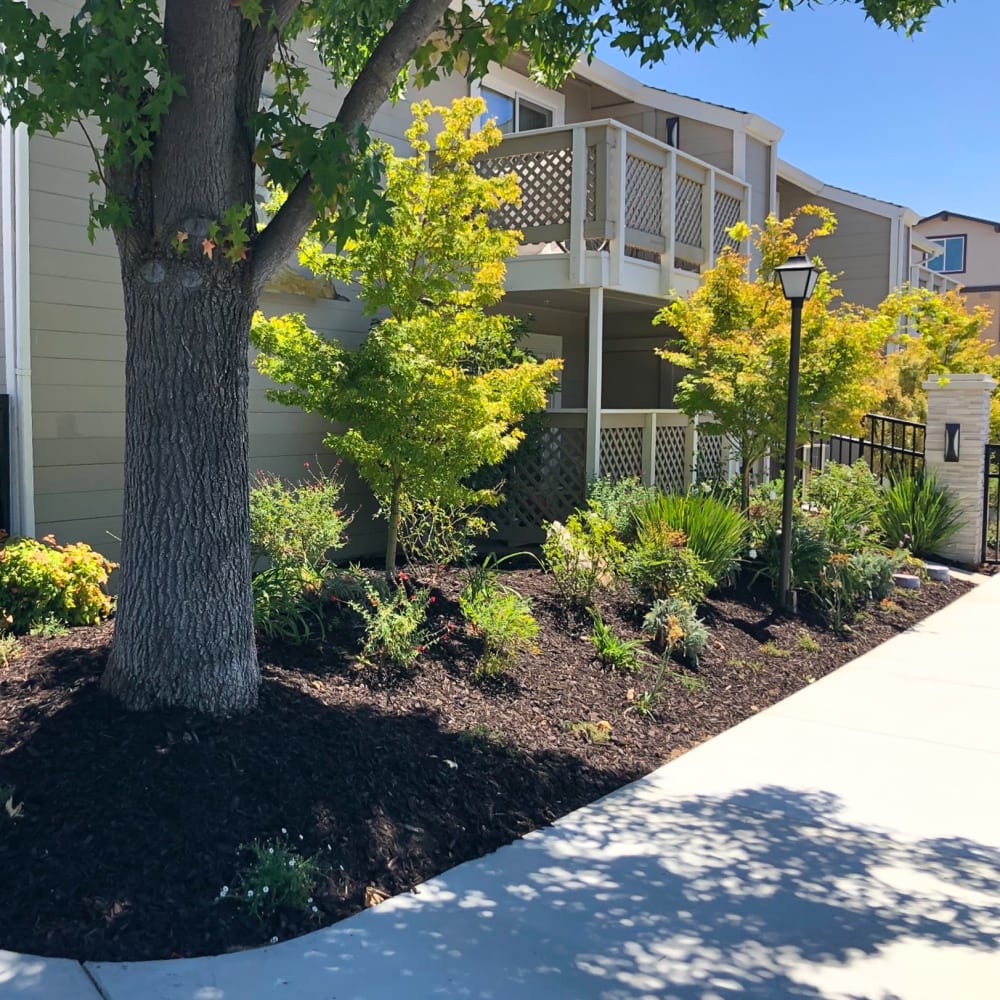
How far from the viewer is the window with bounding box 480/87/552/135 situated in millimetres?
12852

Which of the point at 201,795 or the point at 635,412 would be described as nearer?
the point at 201,795

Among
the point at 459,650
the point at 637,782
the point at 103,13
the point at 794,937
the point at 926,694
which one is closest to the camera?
the point at 794,937

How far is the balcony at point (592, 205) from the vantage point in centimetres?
1040

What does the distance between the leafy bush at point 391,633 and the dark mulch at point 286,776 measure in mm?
115

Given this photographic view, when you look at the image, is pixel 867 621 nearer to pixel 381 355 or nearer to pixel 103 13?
pixel 381 355

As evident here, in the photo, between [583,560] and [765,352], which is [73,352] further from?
[765,352]

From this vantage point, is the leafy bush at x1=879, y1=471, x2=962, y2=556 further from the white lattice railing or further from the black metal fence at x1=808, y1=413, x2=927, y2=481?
the white lattice railing

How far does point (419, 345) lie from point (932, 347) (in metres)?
14.7

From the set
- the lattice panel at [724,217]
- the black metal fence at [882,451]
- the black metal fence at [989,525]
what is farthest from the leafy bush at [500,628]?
the black metal fence at [989,525]

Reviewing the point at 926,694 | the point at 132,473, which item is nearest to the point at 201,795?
the point at 132,473

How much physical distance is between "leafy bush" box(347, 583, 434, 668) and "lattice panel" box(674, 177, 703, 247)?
23.6 feet

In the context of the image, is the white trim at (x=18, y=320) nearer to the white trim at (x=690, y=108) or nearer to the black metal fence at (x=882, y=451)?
the black metal fence at (x=882, y=451)

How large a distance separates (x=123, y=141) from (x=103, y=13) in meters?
0.49

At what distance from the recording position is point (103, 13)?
398 cm
